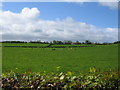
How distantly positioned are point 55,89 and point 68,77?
46 cm

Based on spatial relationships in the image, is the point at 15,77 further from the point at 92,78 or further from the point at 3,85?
the point at 92,78

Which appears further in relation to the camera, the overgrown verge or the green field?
the green field

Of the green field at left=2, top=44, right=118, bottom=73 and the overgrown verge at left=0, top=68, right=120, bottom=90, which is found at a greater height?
the overgrown verge at left=0, top=68, right=120, bottom=90

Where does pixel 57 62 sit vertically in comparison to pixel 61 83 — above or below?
below

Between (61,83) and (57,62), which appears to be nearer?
(61,83)

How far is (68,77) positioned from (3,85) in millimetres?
1622

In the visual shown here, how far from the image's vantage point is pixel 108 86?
392cm

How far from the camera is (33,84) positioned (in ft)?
12.9

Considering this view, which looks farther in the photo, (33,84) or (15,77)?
(15,77)

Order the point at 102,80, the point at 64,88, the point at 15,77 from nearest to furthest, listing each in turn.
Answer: the point at 64,88 < the point at 102,80 < the point at 15,77

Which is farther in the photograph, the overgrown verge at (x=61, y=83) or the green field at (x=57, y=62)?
the green field at (x=57, y=62)

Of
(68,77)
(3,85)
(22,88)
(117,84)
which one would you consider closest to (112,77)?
(117,84)

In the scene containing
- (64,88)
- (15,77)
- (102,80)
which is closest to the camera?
(64,88)

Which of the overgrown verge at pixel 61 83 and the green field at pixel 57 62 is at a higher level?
the overgrown verge at pixel 61 83
